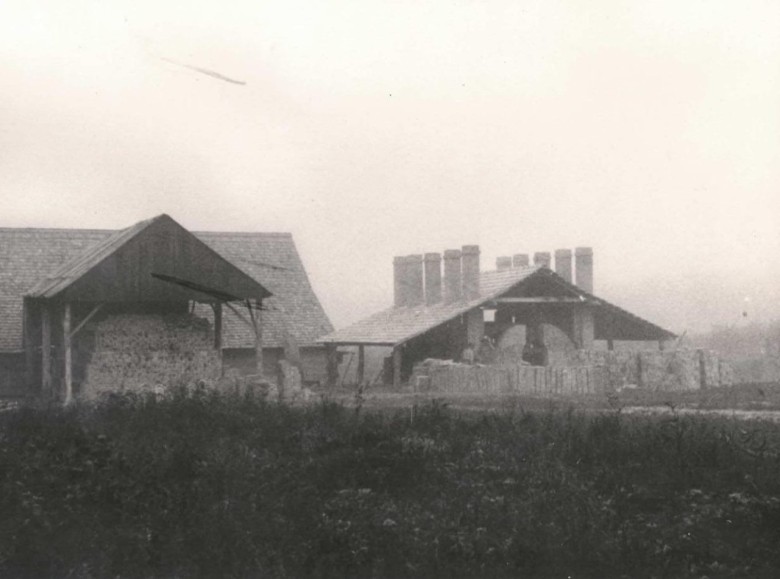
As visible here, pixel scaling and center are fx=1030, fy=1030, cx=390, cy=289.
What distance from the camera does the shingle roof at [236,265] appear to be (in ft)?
112

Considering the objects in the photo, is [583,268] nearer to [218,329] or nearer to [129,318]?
[218,329]

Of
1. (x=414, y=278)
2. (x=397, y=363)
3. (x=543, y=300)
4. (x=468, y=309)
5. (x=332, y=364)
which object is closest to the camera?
(x=468, y=309)

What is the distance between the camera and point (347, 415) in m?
16.0

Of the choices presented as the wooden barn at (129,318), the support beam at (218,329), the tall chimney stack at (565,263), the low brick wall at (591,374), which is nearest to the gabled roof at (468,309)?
the low brick wall at (591,374)

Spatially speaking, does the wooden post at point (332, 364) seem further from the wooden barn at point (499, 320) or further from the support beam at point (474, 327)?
the support beam at point (474, 327)

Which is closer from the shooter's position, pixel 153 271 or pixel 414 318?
pixel 153 271

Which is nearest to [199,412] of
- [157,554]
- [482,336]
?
[157,554]

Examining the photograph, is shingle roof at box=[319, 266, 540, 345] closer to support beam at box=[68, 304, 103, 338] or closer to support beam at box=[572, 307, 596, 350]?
support beam at box=[572, 307, 596, 350]

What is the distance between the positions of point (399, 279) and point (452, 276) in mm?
4058

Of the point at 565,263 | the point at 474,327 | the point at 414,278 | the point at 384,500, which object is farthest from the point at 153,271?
the point at 565,263

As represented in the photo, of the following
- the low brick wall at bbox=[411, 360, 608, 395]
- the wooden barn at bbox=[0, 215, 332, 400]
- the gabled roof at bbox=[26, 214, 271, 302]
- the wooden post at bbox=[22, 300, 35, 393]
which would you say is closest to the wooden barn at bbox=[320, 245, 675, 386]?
the low brick wall at bbox=[411, 360, 608, 395]

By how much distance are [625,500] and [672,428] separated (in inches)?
126

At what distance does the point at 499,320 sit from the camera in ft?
118

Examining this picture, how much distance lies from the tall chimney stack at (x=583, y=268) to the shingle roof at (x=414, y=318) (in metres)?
3.55
